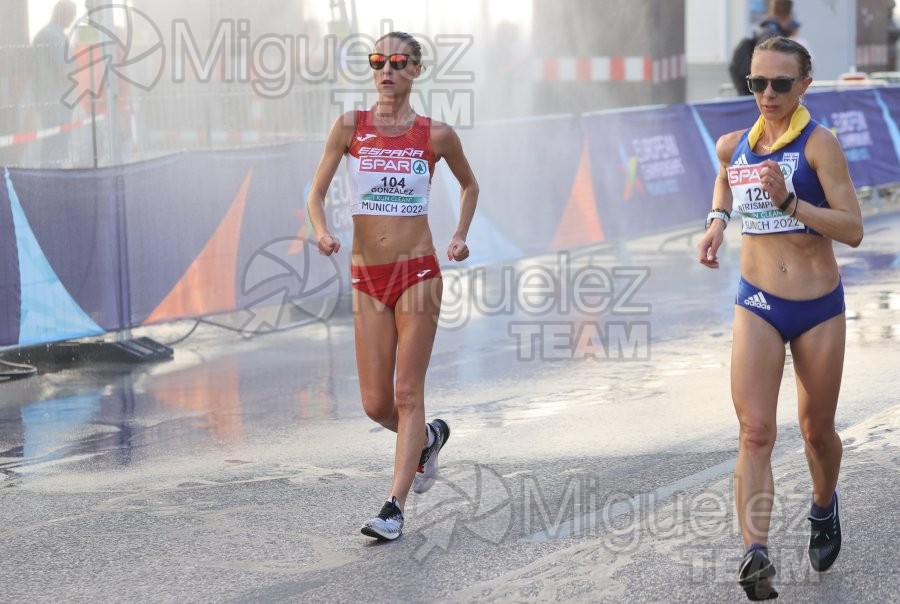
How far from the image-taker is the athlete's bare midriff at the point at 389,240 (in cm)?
638

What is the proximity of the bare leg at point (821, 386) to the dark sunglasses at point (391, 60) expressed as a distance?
2107mm

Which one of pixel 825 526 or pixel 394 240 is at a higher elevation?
pixel 394 240

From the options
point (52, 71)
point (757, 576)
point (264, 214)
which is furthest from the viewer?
point (264, 214)

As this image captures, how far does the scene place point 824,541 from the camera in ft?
18.1

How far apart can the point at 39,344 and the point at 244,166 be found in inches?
88.0

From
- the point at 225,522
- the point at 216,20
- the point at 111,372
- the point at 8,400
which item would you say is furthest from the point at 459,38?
the point at 225,522

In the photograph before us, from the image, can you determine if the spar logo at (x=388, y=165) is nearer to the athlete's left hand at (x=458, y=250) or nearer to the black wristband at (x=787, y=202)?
the athlete's left hand at (x=458, y=250)

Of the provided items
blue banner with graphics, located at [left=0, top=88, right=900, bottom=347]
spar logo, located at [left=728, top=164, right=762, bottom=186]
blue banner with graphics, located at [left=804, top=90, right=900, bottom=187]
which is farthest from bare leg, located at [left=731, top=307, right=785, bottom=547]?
blue banner with graphics, located at [left=804, top=90, right=900, bottom=187]

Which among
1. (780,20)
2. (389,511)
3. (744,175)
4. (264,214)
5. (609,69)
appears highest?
(780,20)

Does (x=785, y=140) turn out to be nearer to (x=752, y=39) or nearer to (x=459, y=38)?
(x=459, y=38)

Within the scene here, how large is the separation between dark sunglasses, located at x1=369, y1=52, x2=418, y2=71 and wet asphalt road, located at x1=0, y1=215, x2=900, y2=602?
1.90 metres

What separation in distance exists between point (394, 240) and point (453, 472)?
4.58 ft

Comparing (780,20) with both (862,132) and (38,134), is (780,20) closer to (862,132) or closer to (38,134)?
(862,132)

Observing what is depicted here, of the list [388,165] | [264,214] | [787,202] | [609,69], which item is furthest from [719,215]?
[609,69]
